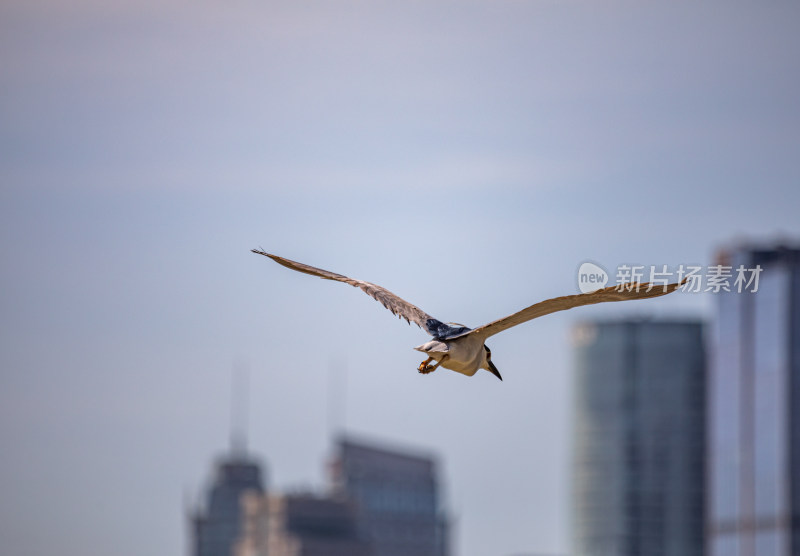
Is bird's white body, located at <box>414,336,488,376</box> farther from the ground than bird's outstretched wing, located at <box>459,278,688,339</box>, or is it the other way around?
bird's outstretched wing, located at <box>459,278,688,339</box>

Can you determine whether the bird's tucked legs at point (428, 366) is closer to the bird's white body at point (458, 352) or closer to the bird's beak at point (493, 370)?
the bird's white body at point (458, 352)

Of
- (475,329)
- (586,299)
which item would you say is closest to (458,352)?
(475,329)

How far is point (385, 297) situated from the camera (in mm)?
54219

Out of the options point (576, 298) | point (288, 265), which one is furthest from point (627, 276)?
point (576, 298)

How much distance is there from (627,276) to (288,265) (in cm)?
4673

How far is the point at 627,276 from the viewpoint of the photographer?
10162 centimetres

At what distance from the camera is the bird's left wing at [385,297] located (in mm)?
51875

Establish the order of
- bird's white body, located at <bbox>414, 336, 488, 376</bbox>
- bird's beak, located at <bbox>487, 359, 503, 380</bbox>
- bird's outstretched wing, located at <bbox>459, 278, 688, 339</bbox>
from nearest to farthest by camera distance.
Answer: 1. bird's outstretched wing, located at <bbox>459, 278, 688, 339</bbox>
2. bird's white body, located at <bbox>414, 336, 488, 376</bbox>
3. bird's beak, located at <bbox>487, 359, 503, 380</bbox>

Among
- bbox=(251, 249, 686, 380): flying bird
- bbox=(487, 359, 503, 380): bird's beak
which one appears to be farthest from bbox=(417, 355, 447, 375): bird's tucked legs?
bbox=(487, 359, 503, 380): bird's beak

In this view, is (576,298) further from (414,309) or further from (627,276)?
(627,276)

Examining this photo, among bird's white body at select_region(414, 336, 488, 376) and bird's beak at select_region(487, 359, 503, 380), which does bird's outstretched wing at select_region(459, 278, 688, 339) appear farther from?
bird's beak at select_region(487, 359, 503, 380)

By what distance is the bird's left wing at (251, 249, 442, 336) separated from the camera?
5188cm

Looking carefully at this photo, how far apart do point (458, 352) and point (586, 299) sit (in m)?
3.49

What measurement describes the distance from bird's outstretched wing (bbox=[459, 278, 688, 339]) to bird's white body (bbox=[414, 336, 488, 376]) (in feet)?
3.21
